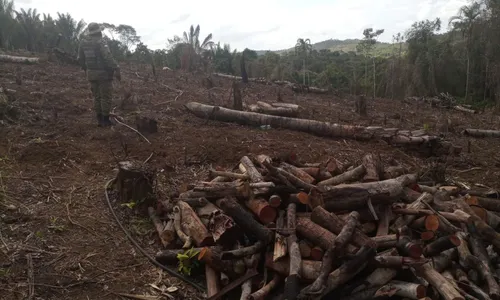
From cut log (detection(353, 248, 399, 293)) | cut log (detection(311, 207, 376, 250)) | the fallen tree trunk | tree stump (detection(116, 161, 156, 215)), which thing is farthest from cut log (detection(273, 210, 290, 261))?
the fallen tree trunk

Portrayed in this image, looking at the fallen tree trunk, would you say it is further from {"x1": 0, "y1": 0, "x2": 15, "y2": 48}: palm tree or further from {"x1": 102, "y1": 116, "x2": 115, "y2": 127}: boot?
{"x1": 0, "y1": 0, "x2": 15, "y2": 48}: palm tree

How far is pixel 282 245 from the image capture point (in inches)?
147

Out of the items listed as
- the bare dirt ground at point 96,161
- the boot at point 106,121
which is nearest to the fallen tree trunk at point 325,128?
the bare dirt ground at point 96,161

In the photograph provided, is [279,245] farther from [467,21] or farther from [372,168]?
[467,21]

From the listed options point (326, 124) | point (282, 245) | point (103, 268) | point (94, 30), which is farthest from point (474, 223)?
point (94, 30)

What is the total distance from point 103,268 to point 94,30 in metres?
5.90

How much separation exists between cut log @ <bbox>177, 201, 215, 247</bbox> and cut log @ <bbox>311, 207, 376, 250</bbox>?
1134mm

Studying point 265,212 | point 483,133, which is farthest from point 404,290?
point 483,133

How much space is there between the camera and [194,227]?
4289mm

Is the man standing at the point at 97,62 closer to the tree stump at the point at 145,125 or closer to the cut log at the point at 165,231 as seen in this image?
the tree stump at the point at 145,125

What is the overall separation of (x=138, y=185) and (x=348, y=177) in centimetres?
277

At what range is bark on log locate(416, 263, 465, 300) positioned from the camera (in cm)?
311

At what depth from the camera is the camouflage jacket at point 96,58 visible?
812 centimetres

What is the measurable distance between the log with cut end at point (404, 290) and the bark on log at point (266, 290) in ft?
2.90
